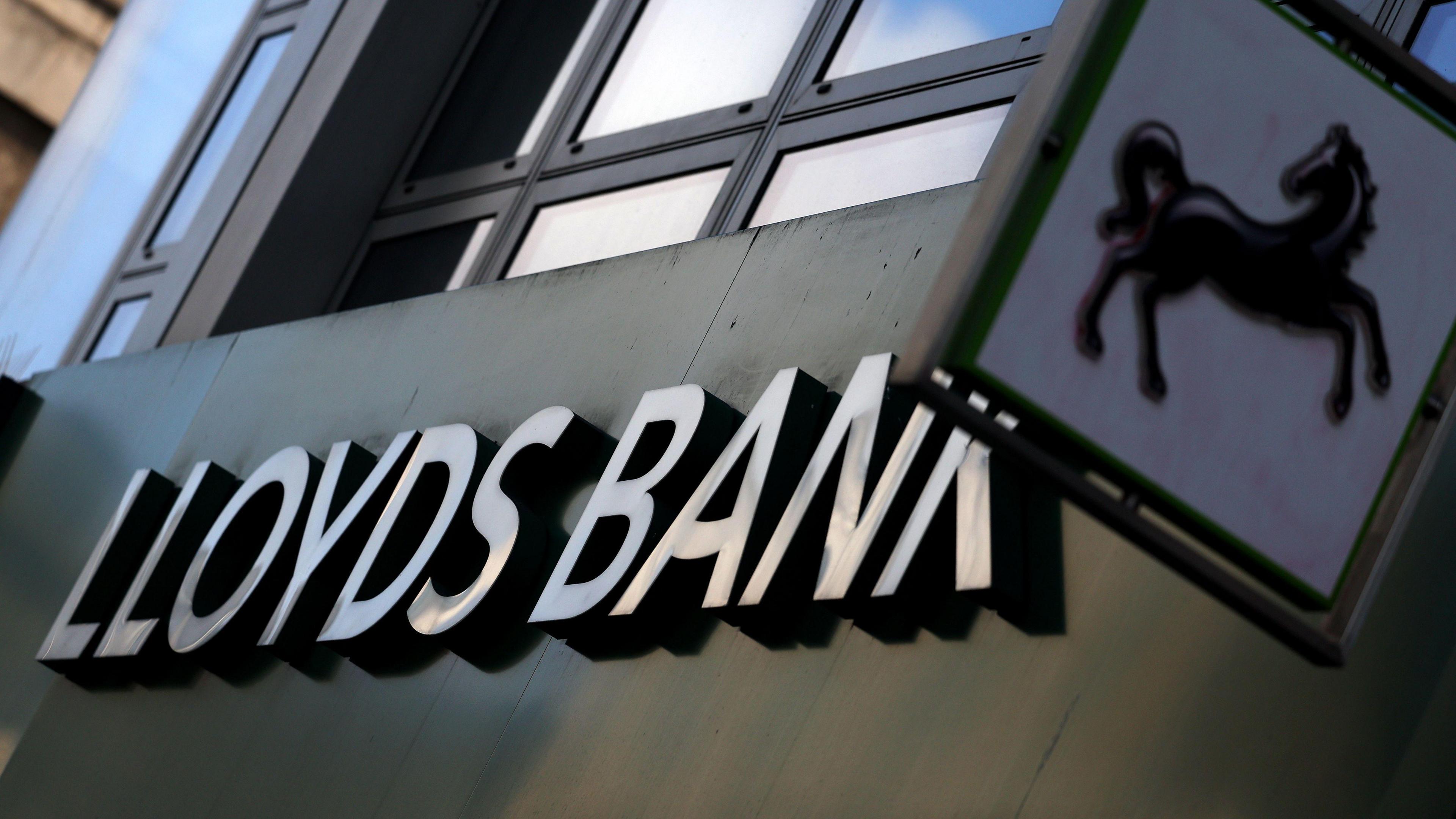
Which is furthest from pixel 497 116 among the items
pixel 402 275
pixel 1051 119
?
pixel 1051 119

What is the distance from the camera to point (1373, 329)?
2383 millimetres

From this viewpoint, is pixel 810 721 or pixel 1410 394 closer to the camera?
pixel 1410 394

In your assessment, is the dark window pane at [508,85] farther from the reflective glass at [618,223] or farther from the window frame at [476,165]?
the reflective glass at [618,223]

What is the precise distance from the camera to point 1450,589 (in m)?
2.70

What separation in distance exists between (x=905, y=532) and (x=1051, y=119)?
52.2 inches

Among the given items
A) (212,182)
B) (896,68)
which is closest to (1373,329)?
(896,68)

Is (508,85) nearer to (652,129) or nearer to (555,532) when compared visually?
(652,129)

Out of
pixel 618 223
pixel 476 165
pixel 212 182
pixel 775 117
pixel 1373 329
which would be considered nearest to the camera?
pixel 1373 329

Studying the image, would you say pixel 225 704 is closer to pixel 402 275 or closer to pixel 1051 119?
pixel 402 275

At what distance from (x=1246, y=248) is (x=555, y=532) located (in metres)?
2.54

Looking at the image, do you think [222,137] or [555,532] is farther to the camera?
[222,137]

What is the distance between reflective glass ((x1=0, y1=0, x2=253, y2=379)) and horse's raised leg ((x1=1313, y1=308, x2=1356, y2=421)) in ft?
24.6

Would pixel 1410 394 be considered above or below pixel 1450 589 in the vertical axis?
above

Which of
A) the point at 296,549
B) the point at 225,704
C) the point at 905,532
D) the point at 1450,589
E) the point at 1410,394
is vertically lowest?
the point at 225,704
